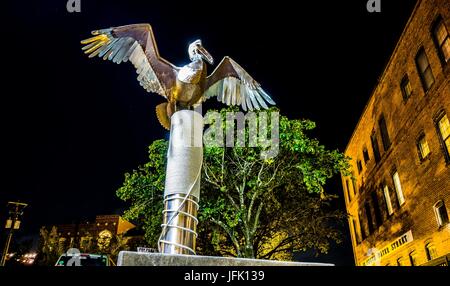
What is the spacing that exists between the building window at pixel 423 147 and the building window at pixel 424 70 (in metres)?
2.31

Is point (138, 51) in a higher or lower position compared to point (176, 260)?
higher

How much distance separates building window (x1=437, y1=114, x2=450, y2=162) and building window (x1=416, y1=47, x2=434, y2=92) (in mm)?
1728

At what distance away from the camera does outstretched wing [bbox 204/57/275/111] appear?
14.5ft

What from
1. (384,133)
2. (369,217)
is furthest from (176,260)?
(369,217)

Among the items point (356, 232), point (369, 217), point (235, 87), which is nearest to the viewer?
point (235, 87)

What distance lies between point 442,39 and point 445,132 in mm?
3914

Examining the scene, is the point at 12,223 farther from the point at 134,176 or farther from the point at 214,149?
the point at 214,149

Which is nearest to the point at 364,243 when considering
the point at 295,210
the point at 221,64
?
the point at 295,210

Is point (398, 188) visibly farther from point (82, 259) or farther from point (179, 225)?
point (179, 225)

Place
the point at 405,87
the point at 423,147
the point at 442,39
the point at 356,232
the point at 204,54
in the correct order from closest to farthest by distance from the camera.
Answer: the point at 204,54 → the point at 442,39 → the point at 423,147 → the point at 405,87 → the point at 356,232

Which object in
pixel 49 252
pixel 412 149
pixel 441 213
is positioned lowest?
pixel 441 213

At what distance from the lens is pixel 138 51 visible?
412 cm

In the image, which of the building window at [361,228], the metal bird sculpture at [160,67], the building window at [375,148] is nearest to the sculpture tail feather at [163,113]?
the metal bird sculpture at [160,67]
